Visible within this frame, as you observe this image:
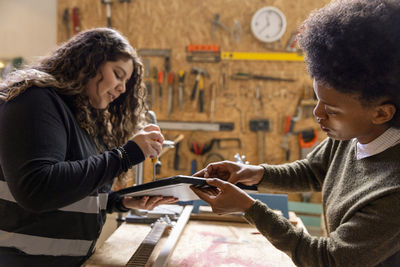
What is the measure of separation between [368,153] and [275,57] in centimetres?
259

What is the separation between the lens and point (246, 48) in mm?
3420

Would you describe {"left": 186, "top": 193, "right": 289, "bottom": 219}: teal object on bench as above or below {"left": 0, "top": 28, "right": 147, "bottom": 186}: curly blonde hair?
below

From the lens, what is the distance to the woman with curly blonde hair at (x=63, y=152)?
95 centimetres

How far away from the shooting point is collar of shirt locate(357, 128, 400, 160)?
2.97 feet

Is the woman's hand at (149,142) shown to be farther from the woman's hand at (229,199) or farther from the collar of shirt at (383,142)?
the collar of shirt at (383,142)

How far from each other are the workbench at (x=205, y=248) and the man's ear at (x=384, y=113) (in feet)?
2.15

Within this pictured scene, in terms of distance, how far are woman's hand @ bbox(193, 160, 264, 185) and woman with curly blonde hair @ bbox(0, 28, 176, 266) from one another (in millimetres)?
231

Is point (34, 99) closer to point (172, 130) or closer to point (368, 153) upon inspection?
point (368, 153)

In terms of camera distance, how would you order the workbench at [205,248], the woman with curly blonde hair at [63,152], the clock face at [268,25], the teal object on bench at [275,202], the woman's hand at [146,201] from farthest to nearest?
the clock face at [268,25]
the teal object on bench at [275,202]
the woman's hand at [146,201]
the workbench at [205,248]
the woman with curly blonde hair at [63,152]

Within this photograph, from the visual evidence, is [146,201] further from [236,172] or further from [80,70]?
[80,70]

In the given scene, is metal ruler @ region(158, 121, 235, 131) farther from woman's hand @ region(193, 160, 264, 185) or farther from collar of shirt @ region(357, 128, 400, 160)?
collar of shirt @ region(357, 128, 400, 160)

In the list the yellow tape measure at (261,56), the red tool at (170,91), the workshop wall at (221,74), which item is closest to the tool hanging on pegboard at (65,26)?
the workshop wall at (221,74)

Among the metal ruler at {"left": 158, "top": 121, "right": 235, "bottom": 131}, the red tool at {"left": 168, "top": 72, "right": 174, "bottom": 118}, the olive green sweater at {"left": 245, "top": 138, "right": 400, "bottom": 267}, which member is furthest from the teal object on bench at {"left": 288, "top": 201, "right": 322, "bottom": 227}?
the olive green sweater at {"left": 245, "top": 138, "right": 400, "bottom": 267}

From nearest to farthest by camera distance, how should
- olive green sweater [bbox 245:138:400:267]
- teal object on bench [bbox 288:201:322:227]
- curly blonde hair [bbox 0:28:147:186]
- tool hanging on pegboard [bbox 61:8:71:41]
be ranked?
olive green sweater [bbox 245:138:400:267] < curly blonde hair [bbox 0:28:147:186] < teal object on bench [bbox 288:201:322:227] < tool hanging on pegboard [bbox 61:8:71:41]
